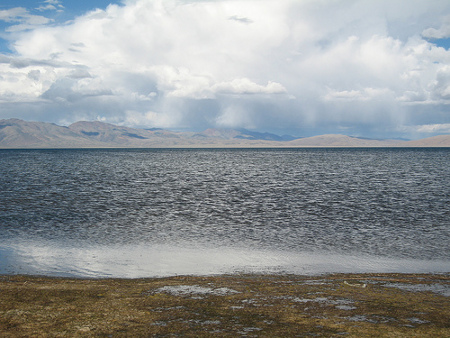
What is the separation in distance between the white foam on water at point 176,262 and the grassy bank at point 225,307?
188 centimetres

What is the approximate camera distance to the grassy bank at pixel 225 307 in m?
9.56

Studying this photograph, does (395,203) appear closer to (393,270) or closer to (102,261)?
(393,270)

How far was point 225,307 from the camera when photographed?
451 inches

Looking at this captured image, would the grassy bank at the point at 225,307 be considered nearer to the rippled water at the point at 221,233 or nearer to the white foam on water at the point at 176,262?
the white foam on water at the point at 176,262

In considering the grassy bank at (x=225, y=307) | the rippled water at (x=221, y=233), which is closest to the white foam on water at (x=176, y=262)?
the rippled water at (x=221, y=233)

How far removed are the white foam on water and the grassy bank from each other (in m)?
1.88

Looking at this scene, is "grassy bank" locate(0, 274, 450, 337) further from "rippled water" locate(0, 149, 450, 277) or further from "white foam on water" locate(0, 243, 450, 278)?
"rippled water" locate(0, 149, 450, 277)

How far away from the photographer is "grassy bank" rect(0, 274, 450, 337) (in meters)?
9.56

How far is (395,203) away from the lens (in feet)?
129

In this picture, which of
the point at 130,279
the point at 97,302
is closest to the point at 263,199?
the point at 130,279

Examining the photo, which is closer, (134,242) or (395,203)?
(134,242)

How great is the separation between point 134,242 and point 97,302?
37.2 feet

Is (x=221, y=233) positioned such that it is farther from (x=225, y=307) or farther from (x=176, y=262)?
(x=225, y=307)

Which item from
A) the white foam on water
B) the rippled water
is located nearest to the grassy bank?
the white foam on water
